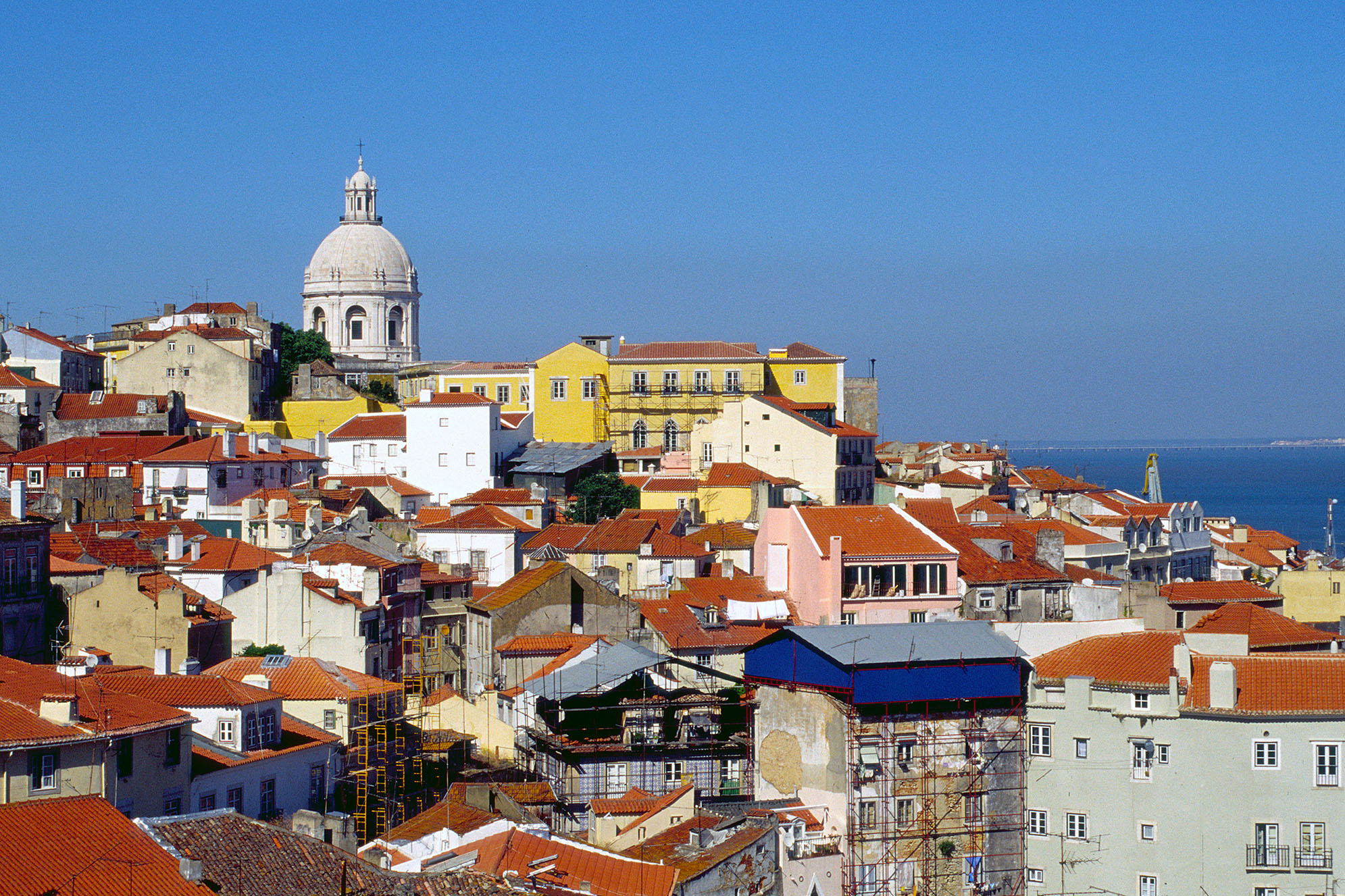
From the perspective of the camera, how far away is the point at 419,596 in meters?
42.6

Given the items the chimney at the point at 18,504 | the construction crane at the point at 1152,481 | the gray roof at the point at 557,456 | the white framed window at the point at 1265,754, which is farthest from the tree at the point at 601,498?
the white framed window at the point at 1265,754

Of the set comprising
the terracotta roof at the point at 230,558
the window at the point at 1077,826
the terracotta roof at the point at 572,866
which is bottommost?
the window at the point at 1077,826

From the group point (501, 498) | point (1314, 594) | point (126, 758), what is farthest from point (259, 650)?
point (1314, 594)

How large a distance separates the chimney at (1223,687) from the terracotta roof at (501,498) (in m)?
32.3

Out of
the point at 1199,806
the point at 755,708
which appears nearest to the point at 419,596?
the point at 755,708

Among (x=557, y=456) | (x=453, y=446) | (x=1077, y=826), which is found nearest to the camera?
(x=1077, y=826)

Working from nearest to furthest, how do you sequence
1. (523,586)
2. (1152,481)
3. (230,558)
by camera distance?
1. (523,586)
2. (230,558)
3. (1152,481)

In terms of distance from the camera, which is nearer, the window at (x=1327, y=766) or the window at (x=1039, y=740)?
the window at (x=1327, y=766)

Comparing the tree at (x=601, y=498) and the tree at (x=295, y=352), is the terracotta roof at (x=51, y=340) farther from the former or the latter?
the tree at (x=601, y=498)

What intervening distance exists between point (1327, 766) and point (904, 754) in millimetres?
6344

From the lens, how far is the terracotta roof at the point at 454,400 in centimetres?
6588

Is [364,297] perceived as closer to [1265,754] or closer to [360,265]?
[360,265]

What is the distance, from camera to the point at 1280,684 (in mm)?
27891

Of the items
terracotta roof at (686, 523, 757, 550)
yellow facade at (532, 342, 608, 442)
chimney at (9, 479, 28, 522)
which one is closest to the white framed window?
terracotta roof at (686, 523, 757, 550)
